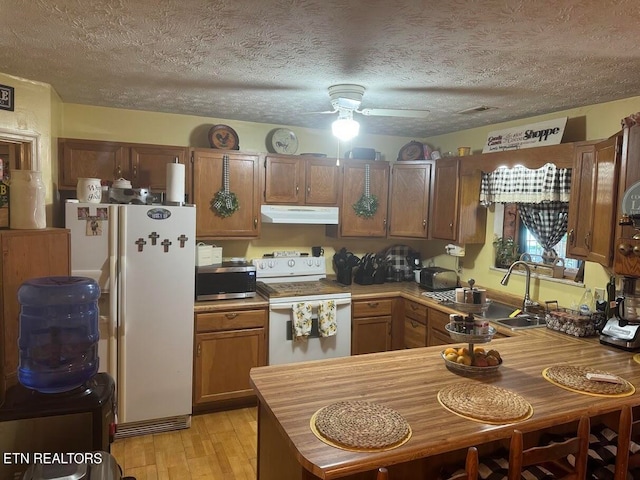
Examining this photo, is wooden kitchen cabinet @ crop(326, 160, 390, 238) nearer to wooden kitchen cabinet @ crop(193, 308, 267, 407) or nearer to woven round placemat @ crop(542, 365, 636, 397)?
wooden kitchen cabinet @ crop(193, 308, 267, 407)

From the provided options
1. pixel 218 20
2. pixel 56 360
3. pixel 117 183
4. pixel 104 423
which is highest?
pixel 218 20

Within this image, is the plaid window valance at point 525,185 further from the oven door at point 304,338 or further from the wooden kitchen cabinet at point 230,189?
the wooden kitchen cabinet at point 230,189

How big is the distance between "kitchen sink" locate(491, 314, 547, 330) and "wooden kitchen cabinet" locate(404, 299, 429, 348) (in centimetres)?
67

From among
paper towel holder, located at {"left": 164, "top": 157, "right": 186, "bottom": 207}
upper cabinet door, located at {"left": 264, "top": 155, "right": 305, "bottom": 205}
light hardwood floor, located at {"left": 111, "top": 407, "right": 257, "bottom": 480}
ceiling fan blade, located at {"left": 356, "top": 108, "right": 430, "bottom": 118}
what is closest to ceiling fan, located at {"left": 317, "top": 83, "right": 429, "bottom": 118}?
ceiling fan blade, located at {"left": 356, "top": 108, "right": 430, "bottom": 118}

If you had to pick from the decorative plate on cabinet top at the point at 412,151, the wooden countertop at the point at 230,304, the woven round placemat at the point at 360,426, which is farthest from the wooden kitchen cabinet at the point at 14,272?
the decorative plate on cabinet top at the point at 412,151

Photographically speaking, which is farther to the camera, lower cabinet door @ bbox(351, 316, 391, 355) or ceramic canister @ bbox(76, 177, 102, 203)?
lower cabinet door @ bbox(351, 316, 391, 355)

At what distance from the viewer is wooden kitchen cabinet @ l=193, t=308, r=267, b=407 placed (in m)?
3.41

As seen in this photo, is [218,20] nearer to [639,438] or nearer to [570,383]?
[570,383]

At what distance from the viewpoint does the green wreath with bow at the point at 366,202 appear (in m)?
4.24

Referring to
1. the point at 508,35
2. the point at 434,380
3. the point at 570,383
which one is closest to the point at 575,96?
the point at 508,35

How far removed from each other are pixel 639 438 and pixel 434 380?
0.89 meters

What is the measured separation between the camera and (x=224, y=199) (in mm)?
3705

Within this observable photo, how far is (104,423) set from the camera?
154 centimetres

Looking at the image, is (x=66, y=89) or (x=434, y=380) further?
(x=66, y=89)
